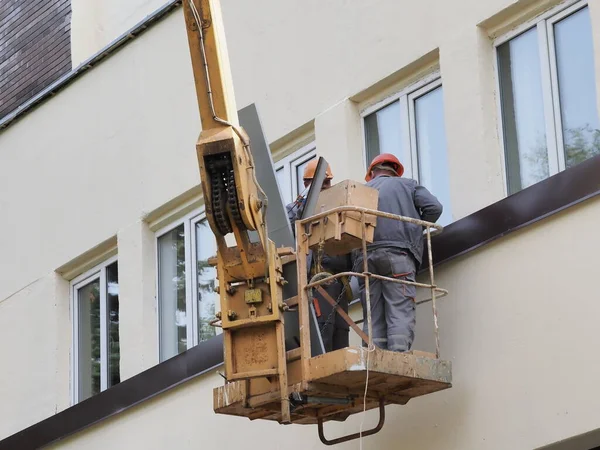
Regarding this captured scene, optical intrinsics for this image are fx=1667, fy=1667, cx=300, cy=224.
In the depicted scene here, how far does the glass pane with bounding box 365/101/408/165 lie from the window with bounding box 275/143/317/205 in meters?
0.83

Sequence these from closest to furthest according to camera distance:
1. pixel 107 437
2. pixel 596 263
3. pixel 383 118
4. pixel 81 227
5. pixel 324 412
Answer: pixel 596 263, pixel 324 412, pixel 383 118, pixel 107 437, pixel 81 227

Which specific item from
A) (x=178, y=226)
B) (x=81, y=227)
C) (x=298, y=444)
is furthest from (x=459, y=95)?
(x=81, y=227)

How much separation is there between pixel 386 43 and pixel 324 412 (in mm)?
3668

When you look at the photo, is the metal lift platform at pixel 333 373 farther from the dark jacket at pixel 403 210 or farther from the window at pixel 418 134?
the window at pixel 418 134

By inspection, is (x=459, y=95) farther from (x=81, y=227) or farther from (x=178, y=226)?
(x=81, y=227)

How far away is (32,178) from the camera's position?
64.5 ft

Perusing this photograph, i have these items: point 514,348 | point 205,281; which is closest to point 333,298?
point 514,348

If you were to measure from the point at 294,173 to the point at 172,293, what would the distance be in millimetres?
2308

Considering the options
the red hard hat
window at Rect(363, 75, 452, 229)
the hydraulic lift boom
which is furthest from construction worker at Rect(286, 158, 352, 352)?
window at Rect(363, 75, 452, 229)

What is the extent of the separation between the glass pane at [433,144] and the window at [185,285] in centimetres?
311

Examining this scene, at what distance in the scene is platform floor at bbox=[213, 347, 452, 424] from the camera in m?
12.4

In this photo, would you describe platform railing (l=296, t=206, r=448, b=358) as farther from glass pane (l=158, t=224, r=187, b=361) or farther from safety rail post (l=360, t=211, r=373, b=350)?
glass pane (l=158, t=224, r=187, b=361)

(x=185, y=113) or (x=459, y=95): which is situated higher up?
(x=185, y=113)

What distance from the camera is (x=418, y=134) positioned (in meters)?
15.1
